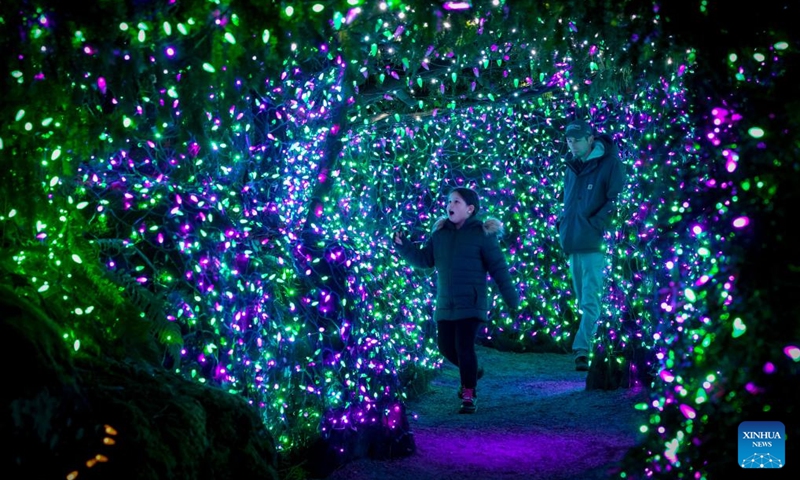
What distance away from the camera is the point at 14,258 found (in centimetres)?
336

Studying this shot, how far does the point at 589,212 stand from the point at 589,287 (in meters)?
0.72

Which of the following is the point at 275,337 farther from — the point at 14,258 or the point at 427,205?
the point at 427,205

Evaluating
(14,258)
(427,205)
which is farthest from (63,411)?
(427,205)

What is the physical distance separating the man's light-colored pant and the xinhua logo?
16.2 ft

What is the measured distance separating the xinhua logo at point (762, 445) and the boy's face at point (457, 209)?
13.8ft

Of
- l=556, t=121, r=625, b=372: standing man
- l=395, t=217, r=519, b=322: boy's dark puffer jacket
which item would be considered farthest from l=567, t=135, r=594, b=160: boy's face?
l=395, t=217, r=519, b=322: boy's dark puffer jacket

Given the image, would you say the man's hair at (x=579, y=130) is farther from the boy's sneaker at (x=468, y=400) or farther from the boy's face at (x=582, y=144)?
the boy's sneaker at (x=468, y=400)

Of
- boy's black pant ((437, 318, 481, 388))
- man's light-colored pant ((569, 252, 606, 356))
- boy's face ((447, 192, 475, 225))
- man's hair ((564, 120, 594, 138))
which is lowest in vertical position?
boy's black pant ((437, 318, 481, 388))

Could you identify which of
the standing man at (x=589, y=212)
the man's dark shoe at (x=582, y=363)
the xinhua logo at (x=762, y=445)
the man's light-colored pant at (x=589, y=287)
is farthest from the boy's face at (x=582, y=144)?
the xinhua logo at (x=762, y=445)

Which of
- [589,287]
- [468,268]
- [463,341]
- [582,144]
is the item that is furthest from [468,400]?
[582,144]

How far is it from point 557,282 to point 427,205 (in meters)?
2.11

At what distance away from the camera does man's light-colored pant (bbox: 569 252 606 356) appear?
26.7 ft

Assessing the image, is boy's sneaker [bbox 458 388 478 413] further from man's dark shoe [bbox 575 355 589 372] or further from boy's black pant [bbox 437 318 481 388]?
man's dark shoe [bbox 575 355 589 372]

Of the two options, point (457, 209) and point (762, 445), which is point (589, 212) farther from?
point (762, 445)
